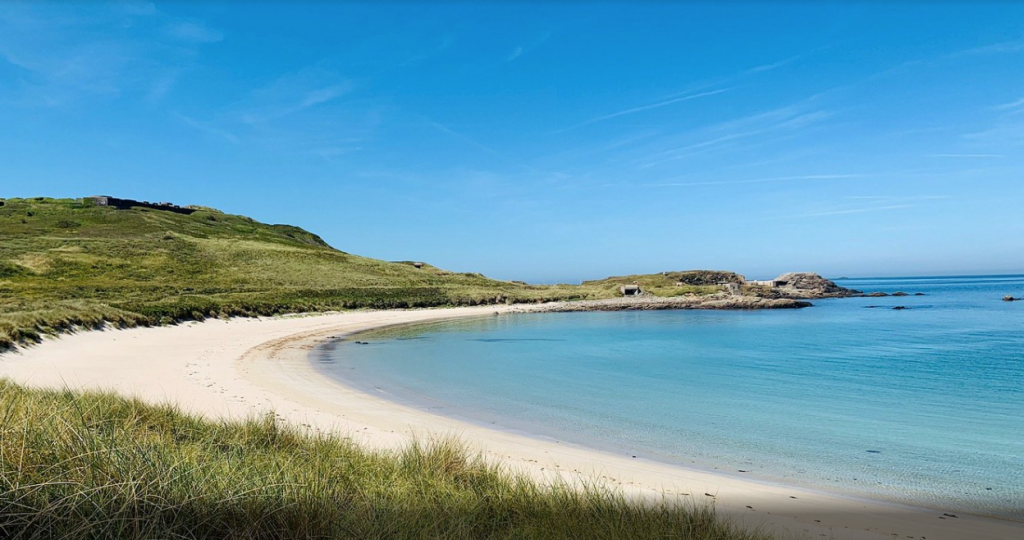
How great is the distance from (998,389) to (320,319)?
113 feet

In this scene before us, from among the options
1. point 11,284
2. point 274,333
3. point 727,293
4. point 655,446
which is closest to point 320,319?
point 274,333

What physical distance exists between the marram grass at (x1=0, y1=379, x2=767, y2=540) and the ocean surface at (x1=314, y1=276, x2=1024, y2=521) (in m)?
4.84

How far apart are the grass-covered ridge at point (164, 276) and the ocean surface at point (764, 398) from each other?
11710 millimetres

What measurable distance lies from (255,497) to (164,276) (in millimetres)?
60772

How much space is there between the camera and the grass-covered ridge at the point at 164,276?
2959 cm

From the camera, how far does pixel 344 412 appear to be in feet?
38.5

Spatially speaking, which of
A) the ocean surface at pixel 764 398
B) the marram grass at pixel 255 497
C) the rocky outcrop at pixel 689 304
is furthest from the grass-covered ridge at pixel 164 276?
the marram grass at pixel 255 497

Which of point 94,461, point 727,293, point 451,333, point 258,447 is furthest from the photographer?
point 727,293

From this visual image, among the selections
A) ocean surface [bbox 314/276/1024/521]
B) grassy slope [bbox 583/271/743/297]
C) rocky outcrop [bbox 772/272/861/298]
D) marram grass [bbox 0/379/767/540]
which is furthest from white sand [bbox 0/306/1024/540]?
rocky outcrop [bbox 772/272/861/298]

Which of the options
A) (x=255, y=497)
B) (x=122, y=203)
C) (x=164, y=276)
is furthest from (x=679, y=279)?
(x=122, y=203)

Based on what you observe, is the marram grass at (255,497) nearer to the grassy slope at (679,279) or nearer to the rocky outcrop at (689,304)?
the rocky outcrop at (689,304)

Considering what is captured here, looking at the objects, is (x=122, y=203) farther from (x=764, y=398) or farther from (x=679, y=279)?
(x=764, y=398)

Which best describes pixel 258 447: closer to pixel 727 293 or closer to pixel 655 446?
pixel 655 446

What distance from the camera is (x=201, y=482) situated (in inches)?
161
